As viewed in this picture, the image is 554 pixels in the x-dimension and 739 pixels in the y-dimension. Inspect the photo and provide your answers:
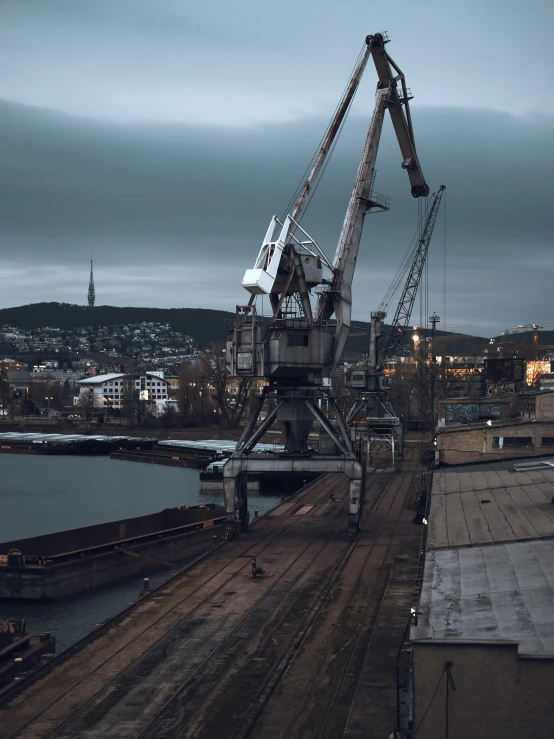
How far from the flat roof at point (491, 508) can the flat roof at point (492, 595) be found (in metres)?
1.65

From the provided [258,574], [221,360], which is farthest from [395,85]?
[221,360]

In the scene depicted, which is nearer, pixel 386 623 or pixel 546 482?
pixel 386 623

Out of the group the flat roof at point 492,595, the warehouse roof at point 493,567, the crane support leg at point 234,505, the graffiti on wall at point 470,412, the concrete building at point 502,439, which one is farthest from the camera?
the graffiti on wall at point 470,412

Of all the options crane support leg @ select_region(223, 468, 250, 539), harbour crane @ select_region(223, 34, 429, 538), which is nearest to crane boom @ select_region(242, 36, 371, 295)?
harbour crane @ select_region(223, 34, 429, 538)

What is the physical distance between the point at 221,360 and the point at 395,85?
12929cm

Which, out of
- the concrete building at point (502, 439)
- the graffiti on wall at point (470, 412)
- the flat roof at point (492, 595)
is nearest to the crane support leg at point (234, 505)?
the concrete building at point (502, 439)

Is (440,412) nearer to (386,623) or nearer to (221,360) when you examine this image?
(386,623)

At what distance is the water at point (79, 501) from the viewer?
42.3m

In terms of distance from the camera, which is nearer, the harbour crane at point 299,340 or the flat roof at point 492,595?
the flat roof at point 492,595

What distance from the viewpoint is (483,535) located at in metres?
30.5

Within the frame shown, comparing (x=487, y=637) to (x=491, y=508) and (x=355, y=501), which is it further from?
(x=355, y=501)

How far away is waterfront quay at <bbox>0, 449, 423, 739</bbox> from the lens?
22.4 m

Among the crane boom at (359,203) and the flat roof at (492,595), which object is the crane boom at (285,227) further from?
the flat roof at (492,595)

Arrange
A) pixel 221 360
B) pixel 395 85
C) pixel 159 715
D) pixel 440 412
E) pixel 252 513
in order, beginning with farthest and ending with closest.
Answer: pixel 221 360
pixel 440 412
pixel 252 513
pixel 395 85
pixel 159 715
